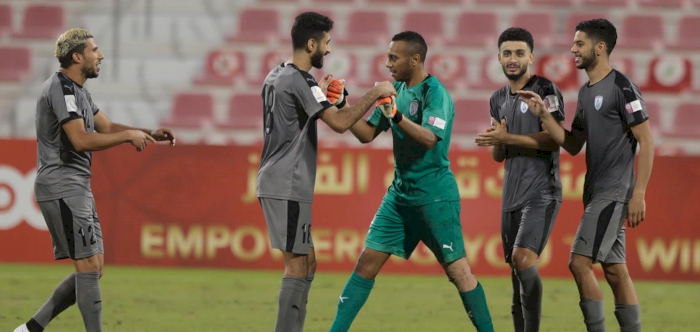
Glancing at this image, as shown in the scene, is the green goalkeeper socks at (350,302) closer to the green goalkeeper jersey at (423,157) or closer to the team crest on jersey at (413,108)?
the green goalkeeper jersey at (423,157)

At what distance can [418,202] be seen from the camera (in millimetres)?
5582

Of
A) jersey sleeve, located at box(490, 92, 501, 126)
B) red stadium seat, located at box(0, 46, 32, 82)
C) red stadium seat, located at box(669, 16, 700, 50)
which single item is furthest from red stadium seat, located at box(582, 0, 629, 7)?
jersey sleeve, located at box(490, 92, 501, 126)

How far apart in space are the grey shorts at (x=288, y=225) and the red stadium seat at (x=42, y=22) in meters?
11.5

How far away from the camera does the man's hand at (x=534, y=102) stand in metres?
5.50

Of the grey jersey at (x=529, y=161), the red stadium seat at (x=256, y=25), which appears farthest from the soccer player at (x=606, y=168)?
the red stadium seat at (x=256, y=25)

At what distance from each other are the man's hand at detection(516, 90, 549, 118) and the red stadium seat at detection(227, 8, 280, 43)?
10.00 metres

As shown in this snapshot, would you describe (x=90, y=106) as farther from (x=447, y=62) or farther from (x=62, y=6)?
(x=62, y=6)

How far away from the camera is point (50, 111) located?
543 cm

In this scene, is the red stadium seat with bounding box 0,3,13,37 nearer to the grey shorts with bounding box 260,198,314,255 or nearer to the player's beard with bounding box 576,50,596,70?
the grey shorts with bounding box 260,198,314,255

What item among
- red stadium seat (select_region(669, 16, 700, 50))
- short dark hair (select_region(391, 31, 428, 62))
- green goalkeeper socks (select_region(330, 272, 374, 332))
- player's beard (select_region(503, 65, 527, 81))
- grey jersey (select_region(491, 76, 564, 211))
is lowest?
green goalkeeper socks (select_region(330, 272, 374, 332))

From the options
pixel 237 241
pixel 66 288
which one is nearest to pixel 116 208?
pixel 237 241

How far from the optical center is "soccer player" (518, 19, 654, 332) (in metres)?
5.29

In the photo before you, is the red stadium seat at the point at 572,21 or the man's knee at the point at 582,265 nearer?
the man's knee at the point at 582,265

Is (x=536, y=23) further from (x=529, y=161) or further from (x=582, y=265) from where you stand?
(x=582, y=265)
